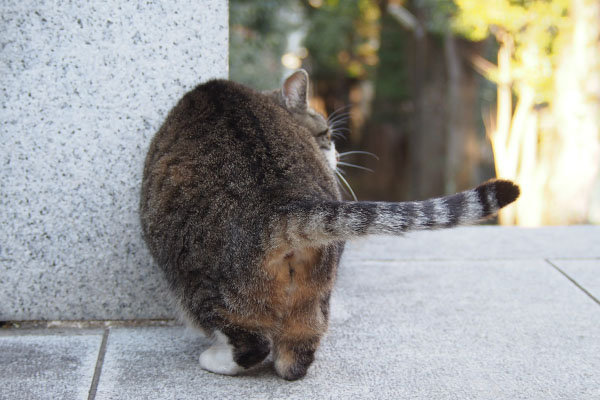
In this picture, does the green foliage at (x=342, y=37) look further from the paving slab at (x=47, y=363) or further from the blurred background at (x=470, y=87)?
the paving slab at (x=47, y=363)

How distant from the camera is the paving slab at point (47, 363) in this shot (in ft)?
8.16

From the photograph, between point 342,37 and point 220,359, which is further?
point 342,37

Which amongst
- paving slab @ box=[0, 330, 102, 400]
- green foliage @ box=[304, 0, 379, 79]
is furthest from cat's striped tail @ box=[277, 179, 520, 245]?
green foliage @ box=[304, 0, 379, 79]

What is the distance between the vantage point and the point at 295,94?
333 cm

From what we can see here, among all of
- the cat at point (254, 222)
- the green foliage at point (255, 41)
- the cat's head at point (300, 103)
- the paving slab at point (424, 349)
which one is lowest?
the paving slab at point (424, 349)

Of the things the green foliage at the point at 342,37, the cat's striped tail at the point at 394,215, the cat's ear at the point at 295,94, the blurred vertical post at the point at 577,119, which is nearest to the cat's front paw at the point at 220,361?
the cat's striped tail at the point at 394,215

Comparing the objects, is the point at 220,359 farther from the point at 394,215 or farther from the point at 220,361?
the point at 394,215

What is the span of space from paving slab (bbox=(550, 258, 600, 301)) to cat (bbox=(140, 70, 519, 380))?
1789mm

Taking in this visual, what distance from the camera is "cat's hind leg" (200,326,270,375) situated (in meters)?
2.52

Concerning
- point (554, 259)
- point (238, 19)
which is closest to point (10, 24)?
point (554, 259)

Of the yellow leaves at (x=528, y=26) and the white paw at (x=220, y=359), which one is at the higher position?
the yellow leaves at (x=528, y=26)

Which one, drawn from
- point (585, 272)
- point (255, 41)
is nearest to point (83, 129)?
point (585, 272)

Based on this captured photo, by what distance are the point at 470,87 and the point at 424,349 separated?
29.3ft

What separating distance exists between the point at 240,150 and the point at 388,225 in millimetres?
710
